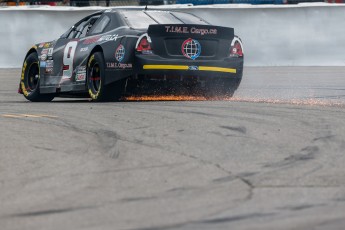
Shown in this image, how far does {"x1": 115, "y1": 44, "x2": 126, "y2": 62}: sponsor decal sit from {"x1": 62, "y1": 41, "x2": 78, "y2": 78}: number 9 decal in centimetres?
111

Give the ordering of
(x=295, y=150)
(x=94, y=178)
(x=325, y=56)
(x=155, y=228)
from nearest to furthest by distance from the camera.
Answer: (x=155, y=228) → (x=94, y=178) → (x=295, y=150) → (x=325, y=56)

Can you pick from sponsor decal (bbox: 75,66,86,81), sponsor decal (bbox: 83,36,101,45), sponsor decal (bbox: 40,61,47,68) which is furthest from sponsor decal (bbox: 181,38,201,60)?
sponsor decal (bbox: 40,61,47,68)

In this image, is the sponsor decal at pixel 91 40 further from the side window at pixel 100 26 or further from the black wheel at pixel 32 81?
the black wheel at pixel 32 81

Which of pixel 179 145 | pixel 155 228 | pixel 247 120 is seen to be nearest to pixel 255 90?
pixel 247 120

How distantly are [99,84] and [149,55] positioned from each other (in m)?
0.78

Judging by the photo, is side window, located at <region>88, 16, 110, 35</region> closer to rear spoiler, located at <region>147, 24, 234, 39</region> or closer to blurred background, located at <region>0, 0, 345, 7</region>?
rear spoiler, located at <region>147, 24, 234, 39</region>

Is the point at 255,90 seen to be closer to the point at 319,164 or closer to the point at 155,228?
the point at 319,164

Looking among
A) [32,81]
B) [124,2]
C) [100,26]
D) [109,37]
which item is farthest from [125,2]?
[109,37]

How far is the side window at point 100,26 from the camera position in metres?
11.7

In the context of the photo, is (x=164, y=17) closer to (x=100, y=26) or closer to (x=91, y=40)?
(x=100, y=26)

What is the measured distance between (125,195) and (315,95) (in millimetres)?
8392

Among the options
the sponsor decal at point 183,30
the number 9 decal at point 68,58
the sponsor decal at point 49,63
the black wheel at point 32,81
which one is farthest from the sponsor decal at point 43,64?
the sponsor decal at point 183,30

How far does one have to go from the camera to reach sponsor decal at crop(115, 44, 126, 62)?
11.0m

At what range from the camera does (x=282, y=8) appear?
19562mm
